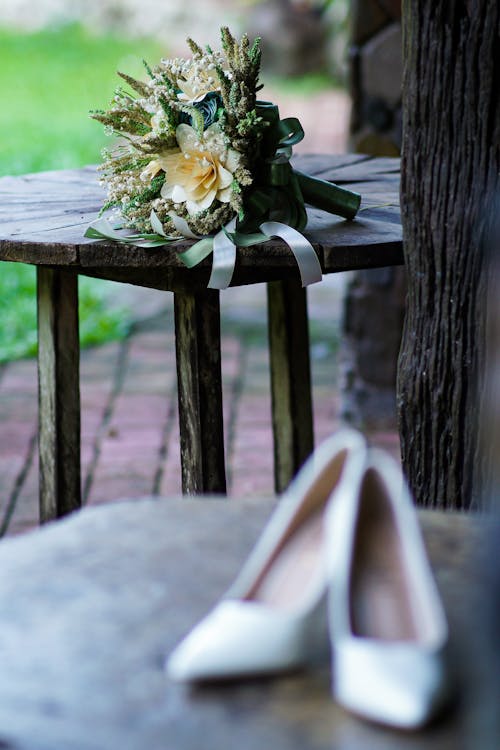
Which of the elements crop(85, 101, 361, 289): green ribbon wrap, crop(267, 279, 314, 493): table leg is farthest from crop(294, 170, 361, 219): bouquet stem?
crop(267, 279, 314, 493): table leg

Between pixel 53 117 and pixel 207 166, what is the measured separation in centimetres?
644

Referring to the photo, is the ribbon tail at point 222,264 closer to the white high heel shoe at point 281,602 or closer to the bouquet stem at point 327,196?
the bouquet stem at point 327,196

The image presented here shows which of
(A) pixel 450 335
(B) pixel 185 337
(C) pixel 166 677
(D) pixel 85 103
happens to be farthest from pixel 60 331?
(D) pixel 85 103

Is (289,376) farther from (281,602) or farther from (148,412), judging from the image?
(281,602)

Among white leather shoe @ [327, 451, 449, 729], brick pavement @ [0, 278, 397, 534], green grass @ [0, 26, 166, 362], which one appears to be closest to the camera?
white leather shoe @ [327, 451, 449, 729]

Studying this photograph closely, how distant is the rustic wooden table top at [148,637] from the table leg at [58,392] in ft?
3.76

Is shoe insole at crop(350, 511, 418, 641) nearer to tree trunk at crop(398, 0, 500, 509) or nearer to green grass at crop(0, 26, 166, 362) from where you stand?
tree trunk at crop(398, 0, 500, 509)

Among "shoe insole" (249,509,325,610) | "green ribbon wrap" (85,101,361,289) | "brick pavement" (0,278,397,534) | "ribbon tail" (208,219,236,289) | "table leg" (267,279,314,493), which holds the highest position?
"green ribbon wrap" (85,101,361,289)

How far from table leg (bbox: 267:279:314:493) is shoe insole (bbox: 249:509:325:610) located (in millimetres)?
1524

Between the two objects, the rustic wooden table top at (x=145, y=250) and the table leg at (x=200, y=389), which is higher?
the rustic wooden table top at (x=145, y=250)

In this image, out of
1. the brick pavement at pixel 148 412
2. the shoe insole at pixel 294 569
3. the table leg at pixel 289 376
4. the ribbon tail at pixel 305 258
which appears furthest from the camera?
the brick pavement at pixel 148 412

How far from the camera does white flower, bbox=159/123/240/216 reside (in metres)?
1.78

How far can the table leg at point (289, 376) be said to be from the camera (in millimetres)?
2527

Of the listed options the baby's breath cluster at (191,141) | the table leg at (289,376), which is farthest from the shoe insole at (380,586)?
the table leg at (289,376)
